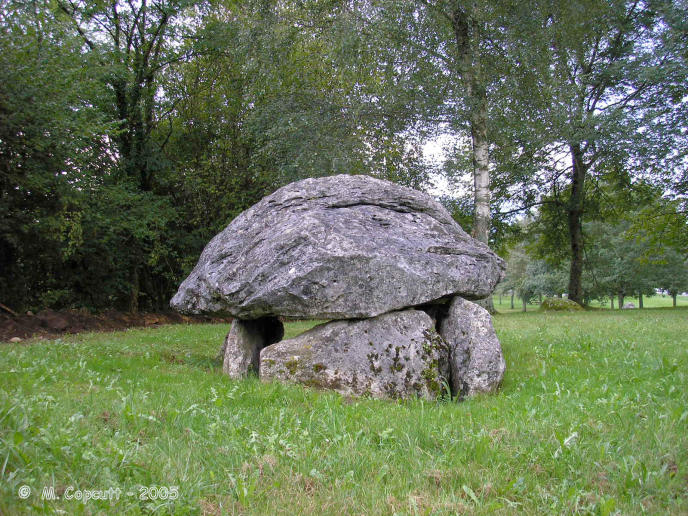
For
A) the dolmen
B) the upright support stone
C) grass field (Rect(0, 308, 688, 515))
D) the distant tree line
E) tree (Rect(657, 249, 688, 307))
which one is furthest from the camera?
tree (Rect(657, 249, 688, 307))

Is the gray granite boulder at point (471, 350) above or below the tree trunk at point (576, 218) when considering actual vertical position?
below

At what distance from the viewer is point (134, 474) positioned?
10.8 feet

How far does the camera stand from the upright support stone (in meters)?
8.08

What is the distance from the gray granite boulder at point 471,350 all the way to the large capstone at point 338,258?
445 mm

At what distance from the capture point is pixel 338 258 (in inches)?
274

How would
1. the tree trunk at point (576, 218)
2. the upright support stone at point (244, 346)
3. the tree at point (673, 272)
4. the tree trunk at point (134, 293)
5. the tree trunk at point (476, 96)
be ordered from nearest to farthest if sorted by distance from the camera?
the upright support stone at point (244, 346) < the tree trunk at point (476, 96) < the tree trunk at point (134, 293) < the tree trunk at point (576, 218) < the tree at point (673, 272)

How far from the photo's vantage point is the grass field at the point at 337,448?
3.15 m

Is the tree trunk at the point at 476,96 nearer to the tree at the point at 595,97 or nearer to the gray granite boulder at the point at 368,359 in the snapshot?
the tree at the point at 595,97

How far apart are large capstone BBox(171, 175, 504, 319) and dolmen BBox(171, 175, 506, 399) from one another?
20mm

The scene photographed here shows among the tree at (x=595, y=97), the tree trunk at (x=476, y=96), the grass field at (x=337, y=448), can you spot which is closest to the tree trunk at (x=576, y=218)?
the tree at (x=595, y=97)

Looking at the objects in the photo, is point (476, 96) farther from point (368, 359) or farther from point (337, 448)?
point (337, 448)

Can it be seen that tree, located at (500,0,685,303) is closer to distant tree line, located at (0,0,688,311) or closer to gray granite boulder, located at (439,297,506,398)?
distant tree line, located at (0,0,688,311)

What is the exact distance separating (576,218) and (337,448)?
2622cm

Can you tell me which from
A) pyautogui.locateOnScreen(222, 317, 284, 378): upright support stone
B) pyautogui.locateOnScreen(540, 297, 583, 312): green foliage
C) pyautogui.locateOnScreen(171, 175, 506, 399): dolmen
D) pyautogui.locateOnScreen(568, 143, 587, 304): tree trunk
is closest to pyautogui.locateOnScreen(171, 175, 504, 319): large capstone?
pyautogui.locateOnScreen(171, 175, 506, 399): dolmen
